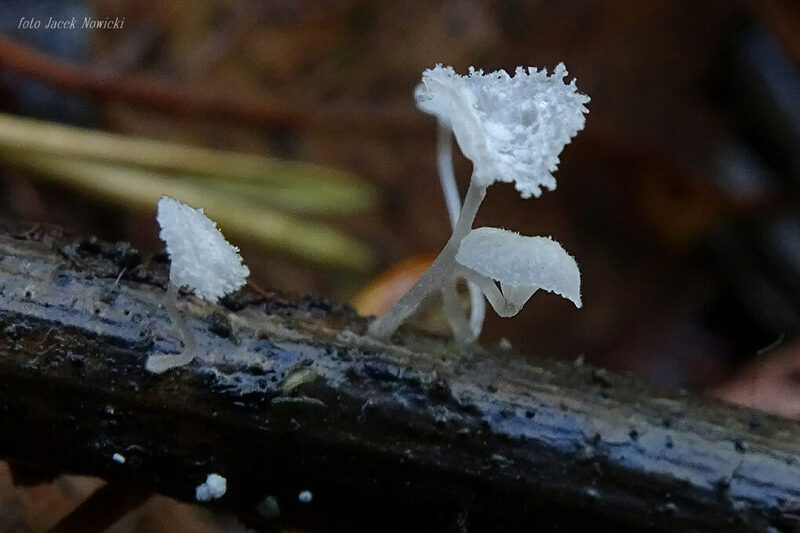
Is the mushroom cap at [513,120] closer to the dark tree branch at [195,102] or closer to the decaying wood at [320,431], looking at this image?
the decaying wood at [320,431]

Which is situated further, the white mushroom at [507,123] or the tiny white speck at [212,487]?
the tiny white speck at [212,487]

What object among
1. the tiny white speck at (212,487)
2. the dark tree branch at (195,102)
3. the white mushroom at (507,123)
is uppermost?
the dark tree branch at (195,102)

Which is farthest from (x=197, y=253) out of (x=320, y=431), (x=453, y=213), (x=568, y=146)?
(x=568, y=146)

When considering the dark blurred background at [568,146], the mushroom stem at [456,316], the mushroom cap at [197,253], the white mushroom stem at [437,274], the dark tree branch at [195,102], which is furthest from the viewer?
the dark blurred background at [568,146]

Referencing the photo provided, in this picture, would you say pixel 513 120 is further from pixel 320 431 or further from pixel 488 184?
pixel 320 431

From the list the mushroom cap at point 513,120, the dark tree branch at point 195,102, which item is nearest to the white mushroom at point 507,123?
the mushroom cap at point 513,120

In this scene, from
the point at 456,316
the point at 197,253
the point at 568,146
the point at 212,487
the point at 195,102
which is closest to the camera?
the point at 197,253

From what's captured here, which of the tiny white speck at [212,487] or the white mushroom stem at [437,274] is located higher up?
the white mushroom stem at [437,274]

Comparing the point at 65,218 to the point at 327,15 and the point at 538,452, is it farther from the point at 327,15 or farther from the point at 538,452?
the point at 538,452
